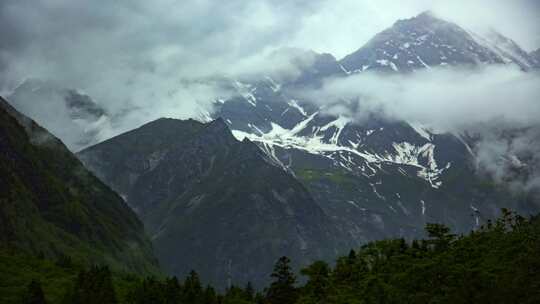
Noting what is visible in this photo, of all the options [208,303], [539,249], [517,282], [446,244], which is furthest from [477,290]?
[208,303]

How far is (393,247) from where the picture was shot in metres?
185

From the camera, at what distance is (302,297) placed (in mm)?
167125

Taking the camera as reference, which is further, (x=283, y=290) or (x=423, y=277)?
(x=283, y=290)

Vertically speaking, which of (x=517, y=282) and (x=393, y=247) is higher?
(x=393, y=247)

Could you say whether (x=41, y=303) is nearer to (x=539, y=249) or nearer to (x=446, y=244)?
(x=446, y=244)

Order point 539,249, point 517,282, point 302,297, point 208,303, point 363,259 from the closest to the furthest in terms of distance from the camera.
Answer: point 517,282 → point 539,249 → point 302,297 → point 363,259 → point 208,303

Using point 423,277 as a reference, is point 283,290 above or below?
above

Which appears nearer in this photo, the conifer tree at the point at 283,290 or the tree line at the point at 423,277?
the tree line at the point at 423,277

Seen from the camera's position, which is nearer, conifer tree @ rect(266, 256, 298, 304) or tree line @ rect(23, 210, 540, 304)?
tree line @ rect(23, 210, 540, 304)

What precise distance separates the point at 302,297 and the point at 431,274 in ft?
104

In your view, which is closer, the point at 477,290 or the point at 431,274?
the point at 477,290

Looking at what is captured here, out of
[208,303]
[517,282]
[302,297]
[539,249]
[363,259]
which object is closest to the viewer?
[517,282]

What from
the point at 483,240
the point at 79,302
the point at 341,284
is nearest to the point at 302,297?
the point at 341,284

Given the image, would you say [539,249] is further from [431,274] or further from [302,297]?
[302,297]
